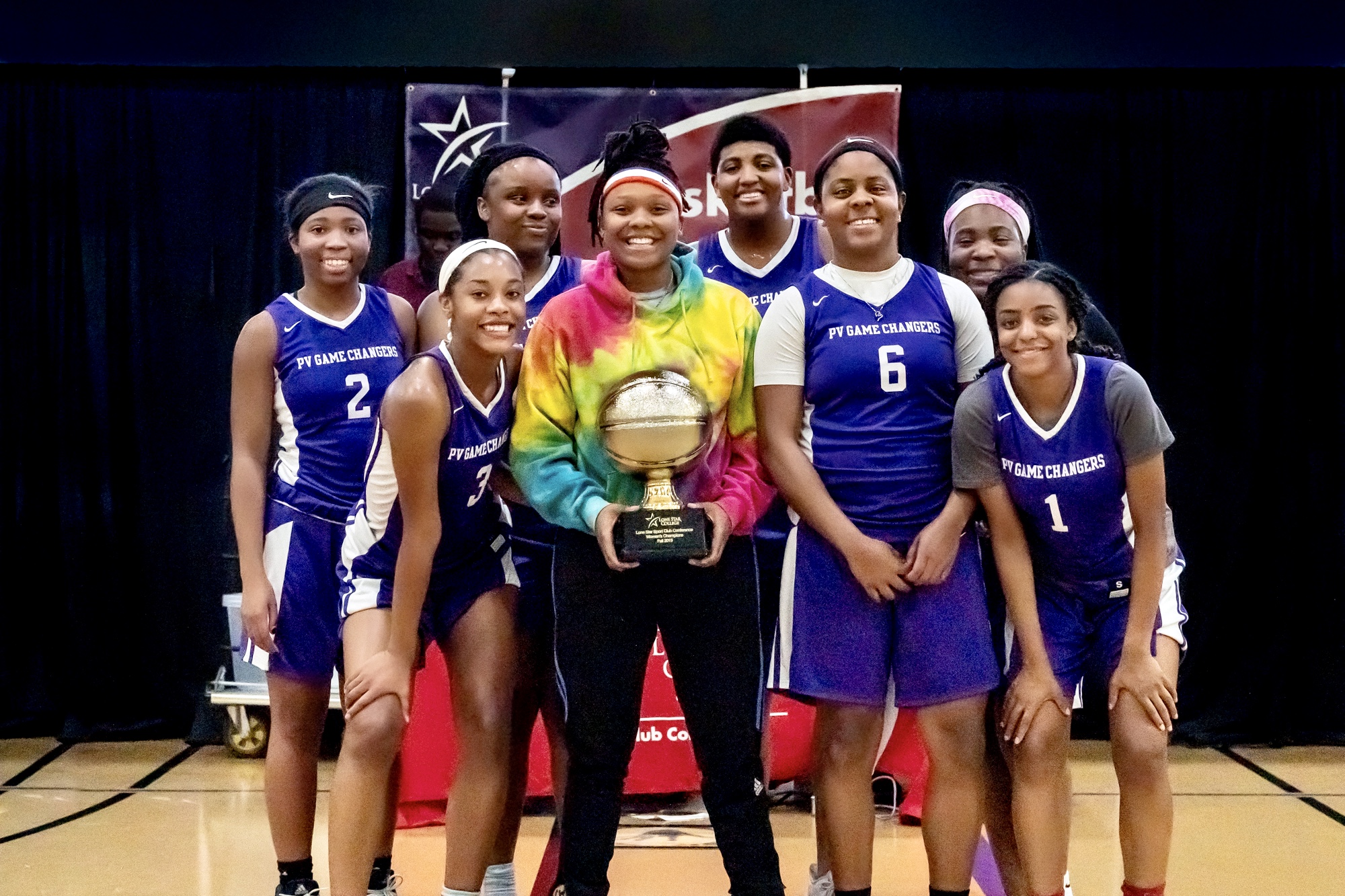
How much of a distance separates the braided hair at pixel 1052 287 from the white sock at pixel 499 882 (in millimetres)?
1506

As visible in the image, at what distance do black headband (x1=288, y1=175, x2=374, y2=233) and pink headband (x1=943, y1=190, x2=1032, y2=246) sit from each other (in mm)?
1377

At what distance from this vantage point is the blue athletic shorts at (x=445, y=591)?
8.39 ft

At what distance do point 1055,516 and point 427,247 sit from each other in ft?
8.06

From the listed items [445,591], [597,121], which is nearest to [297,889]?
[445,591]

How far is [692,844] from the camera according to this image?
12.2 feet

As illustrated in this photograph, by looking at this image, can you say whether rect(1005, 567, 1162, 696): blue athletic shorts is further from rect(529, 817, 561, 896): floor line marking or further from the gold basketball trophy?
rect(529, 817, 561, 896): floor line marking

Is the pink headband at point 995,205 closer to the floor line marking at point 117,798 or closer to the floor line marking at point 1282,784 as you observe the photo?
the floor line marking at point 1282,784

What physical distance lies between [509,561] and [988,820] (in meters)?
1.15

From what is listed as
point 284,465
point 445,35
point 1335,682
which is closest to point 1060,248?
point 1335,682

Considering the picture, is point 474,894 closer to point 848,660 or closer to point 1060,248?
point 848,660

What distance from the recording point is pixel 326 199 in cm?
285

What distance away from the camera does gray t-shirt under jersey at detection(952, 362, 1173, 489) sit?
2479 millimetres

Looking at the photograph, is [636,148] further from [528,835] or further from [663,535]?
[528,835]

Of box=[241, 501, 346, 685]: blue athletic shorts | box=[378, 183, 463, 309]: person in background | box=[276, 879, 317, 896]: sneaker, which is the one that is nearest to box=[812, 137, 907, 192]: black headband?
box=[241, 501, 346, 685]: blue athletic shorts
